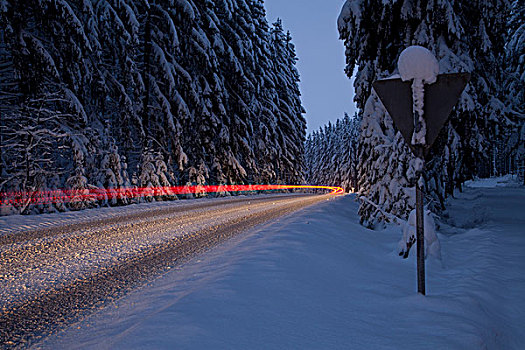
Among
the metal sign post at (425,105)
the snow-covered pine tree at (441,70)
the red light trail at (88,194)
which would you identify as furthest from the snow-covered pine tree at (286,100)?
the metal sign post at (425,105)

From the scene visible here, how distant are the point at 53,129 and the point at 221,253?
9.00m

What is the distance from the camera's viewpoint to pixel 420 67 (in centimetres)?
350

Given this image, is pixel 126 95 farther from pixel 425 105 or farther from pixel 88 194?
pixel 425 105

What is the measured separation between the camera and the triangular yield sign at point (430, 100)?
3.44m

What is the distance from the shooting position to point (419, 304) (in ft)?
12.4

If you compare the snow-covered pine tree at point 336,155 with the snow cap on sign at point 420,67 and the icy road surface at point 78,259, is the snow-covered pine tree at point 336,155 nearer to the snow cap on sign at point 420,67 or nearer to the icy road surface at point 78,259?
the icy road surface at point 78,259

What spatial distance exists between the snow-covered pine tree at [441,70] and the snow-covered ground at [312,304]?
3185mm

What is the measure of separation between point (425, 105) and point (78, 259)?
5.36 m

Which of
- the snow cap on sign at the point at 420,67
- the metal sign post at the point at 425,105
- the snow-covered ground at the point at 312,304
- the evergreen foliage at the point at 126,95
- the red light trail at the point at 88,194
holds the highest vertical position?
the evergreen foliage at the point at 126,95

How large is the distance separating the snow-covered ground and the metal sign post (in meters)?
0.77

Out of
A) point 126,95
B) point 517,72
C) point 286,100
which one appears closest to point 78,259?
point 126,95

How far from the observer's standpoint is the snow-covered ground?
8.95 feet

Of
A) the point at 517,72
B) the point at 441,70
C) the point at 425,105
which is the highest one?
the point at 517,72

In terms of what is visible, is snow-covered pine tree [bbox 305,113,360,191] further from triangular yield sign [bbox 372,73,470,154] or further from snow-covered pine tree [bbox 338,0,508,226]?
triangular yield sign [bbox 372,73,470,154]
